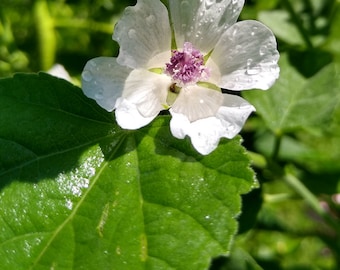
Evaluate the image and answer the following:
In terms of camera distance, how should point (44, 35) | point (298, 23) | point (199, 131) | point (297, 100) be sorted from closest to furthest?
point (199, 131) < point (297, 100) < point (298, 23) < point (44, 35)

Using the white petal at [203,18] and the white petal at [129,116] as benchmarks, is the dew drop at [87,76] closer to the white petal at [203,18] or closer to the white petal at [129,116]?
the white petal at [129,116]

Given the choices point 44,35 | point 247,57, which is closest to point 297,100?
point 247,57

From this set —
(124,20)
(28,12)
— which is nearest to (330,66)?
(124,20)

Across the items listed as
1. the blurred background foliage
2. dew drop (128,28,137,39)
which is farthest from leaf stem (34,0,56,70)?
dew drop (128,28,137,39)

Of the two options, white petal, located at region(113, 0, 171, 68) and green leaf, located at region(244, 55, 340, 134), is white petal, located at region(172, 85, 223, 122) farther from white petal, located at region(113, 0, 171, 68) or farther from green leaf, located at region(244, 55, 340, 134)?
Result: green leaf, located at region(244, 55, 340, 134)

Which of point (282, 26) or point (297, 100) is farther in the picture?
point (282, 26)

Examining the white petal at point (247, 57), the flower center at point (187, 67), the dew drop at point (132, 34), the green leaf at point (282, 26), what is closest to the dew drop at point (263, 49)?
the white petal at point (247, 57)

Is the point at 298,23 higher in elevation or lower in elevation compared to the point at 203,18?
lower

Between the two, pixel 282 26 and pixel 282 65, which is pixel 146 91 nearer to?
pixel 282 65
